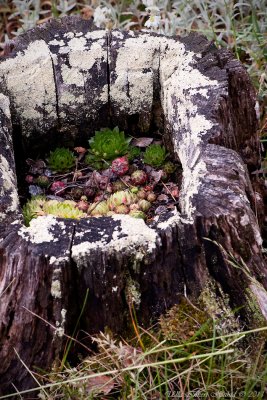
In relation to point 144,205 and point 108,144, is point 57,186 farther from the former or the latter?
point 144,205

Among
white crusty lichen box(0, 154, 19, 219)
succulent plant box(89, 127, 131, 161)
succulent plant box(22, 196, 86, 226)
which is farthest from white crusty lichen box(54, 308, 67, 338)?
succulent plant box(89, 127, 131, 161)

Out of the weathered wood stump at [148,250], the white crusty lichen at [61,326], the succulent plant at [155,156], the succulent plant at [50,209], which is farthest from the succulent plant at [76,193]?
the white crusty lichen at [61,326]

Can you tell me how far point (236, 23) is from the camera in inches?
186

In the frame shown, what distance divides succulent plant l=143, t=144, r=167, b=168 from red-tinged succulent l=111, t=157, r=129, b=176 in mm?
113

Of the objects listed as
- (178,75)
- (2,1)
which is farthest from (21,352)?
(2,1)

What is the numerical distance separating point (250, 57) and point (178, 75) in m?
1.68

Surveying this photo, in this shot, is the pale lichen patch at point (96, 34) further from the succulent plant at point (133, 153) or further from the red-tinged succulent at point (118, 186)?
the red-tinged succulent at point (118, 186)

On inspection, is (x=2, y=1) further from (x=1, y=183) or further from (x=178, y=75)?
(x=1, y=183)

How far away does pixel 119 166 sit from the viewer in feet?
10.5

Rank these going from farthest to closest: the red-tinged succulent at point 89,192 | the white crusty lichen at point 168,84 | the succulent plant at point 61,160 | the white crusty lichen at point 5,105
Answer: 1. the succulent plant at point 61,160
2. the red-tinged succulent at point 89,192
3. the white crusty lichen at point 5,105
4. the white crusty lichen at point 168,84

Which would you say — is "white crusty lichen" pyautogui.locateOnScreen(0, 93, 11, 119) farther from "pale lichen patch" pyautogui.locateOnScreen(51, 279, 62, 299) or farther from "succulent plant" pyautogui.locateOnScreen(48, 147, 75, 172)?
"pale lichen patch" pyautogui.locateOnScreen(51, 279, 62, 299)

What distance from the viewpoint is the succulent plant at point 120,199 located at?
3.01 meters

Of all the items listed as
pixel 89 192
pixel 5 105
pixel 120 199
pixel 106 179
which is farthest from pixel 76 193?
pixel 5 105

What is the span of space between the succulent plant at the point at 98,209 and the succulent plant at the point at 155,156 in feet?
1.26
